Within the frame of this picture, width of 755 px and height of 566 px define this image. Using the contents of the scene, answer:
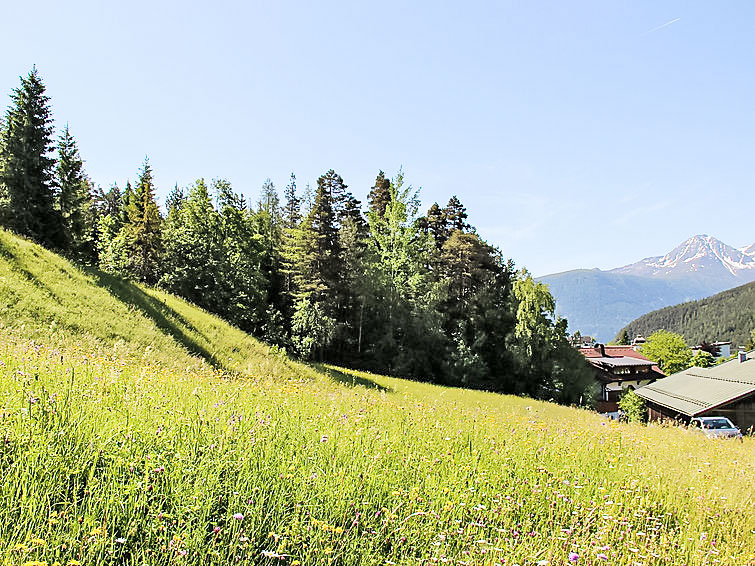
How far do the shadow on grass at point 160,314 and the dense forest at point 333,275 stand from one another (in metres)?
15.9

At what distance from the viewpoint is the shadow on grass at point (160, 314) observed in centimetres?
1438

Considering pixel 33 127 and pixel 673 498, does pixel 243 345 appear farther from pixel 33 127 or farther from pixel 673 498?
pixel 33 127

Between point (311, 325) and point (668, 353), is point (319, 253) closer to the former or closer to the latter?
point (311, 325)

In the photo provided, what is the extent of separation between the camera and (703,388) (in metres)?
34.6

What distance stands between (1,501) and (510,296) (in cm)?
4382

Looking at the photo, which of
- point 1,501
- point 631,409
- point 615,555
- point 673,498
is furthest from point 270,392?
point 631,409

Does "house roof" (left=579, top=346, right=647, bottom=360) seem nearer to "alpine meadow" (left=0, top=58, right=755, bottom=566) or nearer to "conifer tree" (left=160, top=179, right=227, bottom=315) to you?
"conifer tree" (left=160, top=179, right=227, bottom=315)

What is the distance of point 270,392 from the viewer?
22.9 feet

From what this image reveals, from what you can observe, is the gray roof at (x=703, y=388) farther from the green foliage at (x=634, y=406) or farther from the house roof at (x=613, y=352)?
the house roof at (x=613, y=352)

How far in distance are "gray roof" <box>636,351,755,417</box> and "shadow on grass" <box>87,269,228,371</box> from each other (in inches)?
1275

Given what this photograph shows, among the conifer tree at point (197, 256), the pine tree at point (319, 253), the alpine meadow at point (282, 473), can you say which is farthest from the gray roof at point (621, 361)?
the alpine meadow at point (282, 473)

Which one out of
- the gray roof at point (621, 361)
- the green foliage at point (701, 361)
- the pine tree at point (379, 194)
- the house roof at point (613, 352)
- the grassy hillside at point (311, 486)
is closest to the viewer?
the grassy hillside at point (311, 486)

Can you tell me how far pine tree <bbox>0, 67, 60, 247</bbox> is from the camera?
94.5ft

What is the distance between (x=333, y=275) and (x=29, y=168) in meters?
22.9
